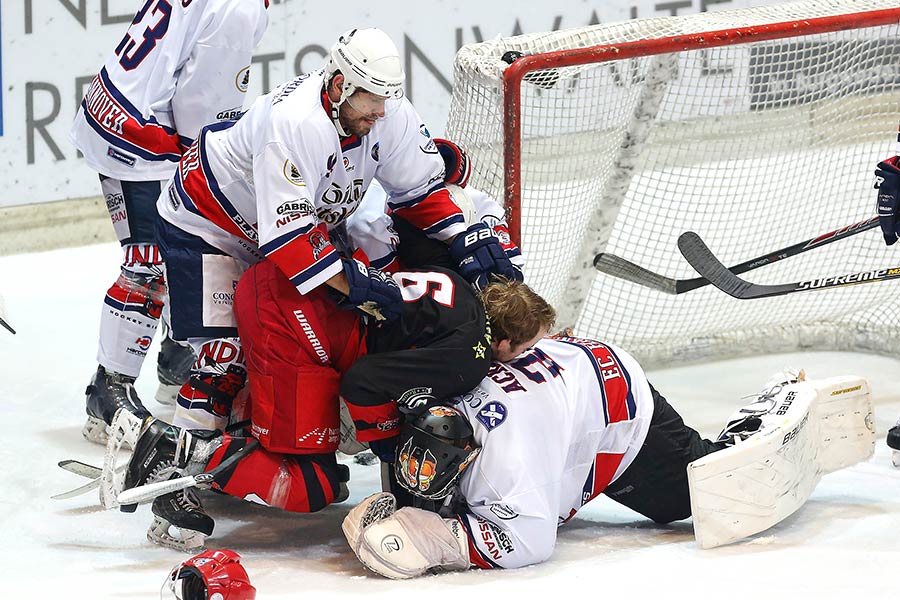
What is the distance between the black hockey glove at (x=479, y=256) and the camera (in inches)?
116

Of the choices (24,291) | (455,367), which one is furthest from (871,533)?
(24,291)

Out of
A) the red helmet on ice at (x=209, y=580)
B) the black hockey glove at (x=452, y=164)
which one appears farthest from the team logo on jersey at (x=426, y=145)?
the red helmet on ice at (x=209, y=580)

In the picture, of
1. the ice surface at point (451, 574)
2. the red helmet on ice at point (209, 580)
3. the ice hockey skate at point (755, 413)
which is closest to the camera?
the red helmet on ice at point (209, 580)

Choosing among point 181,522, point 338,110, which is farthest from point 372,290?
point 181,522

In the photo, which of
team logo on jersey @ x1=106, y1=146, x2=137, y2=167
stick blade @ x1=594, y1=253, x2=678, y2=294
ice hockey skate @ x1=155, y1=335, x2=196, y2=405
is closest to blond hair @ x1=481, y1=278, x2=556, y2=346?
stick blade @ x1=594, y1=253, x2=678, y2=294

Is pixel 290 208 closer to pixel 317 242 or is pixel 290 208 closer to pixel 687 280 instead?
pixel 317 242

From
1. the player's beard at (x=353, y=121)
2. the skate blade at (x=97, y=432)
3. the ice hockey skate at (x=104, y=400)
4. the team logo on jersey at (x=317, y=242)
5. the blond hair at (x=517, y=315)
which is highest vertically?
the player's beard at (x=353, y=121)

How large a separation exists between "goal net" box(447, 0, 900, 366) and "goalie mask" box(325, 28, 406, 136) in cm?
67

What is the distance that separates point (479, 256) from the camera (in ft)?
9.71

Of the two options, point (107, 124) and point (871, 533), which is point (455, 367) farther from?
point (107, 124)

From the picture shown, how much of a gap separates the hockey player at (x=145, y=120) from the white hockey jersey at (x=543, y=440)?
1.19 meters

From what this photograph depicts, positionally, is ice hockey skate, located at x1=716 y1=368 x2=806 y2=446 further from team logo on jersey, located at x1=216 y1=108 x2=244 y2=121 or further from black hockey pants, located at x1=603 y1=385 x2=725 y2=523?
team logo on jersey, located at x1=216 y1=108 x2=244 y2=121

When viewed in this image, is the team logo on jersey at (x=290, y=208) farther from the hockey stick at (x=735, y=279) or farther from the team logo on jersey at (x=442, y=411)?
the hockey stick at (x=735, y=279)

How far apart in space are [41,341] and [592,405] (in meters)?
2.40
